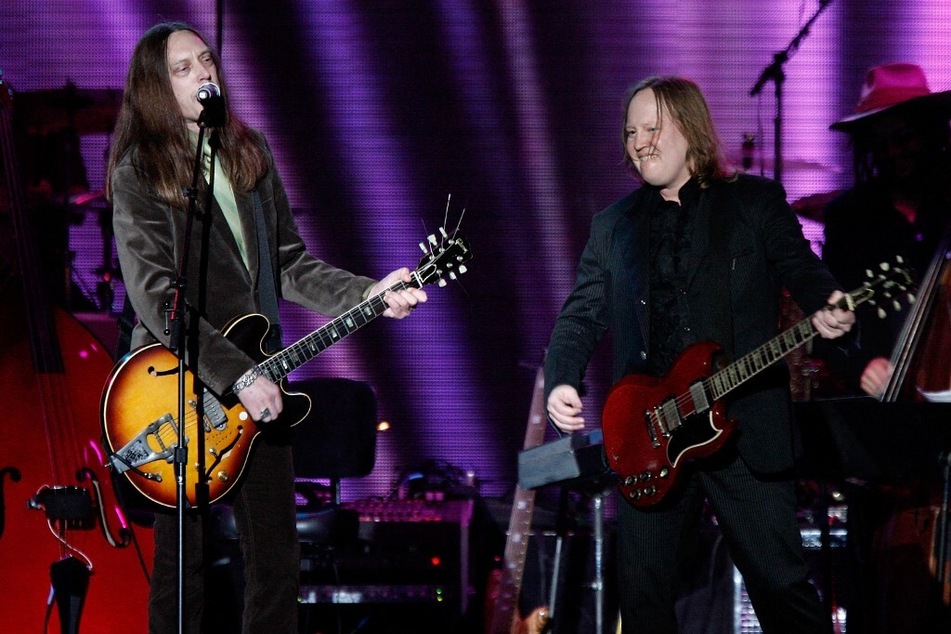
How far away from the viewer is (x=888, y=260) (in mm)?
4492

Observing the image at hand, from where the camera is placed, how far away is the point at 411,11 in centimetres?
601

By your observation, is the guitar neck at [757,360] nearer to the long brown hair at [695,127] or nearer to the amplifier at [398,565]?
the long brown hair at [695,127]

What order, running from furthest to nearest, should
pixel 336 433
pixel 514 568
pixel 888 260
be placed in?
pixel 336 433, pixel 514 568, pixel 888 260

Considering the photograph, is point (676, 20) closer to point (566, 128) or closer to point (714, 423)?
point (566, 128)

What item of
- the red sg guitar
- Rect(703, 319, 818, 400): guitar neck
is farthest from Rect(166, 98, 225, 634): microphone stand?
Rect(703, 319, 818, 400): guitar neck

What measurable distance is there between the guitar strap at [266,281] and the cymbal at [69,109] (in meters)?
2.56

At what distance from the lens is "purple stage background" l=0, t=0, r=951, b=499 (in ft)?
19.6

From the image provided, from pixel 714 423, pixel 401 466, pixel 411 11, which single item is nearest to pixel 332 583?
→ pixel 401 466

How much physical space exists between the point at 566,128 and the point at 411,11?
111 cm

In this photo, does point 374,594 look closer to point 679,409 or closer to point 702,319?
point 679,409

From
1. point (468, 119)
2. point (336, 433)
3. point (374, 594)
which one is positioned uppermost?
point (468, 119)

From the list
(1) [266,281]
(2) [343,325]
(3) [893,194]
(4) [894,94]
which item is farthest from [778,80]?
(1) [266,281]

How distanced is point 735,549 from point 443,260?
1312mm

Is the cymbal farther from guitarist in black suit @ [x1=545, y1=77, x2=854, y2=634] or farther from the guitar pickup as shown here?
guitarist in black suit @ [x1=545, y1=77, x2=854, y2=634]
